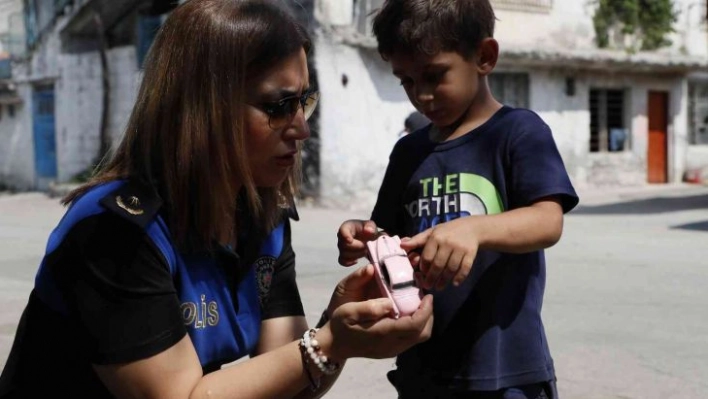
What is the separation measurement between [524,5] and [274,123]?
55.4 feet

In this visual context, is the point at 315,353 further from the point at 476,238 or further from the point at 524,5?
the point at 524,5

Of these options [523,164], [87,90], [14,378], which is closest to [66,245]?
[14,378]

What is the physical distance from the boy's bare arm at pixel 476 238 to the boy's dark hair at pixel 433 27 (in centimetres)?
47

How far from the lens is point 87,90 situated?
2000 cm

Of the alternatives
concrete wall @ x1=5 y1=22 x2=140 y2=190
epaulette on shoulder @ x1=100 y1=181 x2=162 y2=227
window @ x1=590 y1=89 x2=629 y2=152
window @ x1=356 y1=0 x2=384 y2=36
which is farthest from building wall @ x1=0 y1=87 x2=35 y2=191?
epaulette on shoulder @ x1=100 y1=181 x2=162 y2=227

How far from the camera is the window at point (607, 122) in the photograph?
65.8ft

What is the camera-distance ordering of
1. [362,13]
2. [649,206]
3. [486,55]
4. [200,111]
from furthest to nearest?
[362,13], [649,206], [486,55], [200,111]

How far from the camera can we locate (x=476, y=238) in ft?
6.57

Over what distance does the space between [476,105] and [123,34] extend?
18.7m

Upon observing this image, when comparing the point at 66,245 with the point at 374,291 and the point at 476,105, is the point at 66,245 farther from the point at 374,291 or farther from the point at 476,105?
the point at 476,105

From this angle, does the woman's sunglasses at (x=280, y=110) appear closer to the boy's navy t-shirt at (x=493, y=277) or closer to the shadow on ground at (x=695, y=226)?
the boy's navy t-shirt at (x=493, y=277)

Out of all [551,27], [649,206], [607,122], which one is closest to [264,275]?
[649,206]

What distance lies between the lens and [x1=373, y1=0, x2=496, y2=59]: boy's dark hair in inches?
95.3

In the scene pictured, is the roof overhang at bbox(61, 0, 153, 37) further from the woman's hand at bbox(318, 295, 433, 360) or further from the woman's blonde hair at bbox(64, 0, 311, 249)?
the woman's hand at bbox(318, 295, 433, 360)
